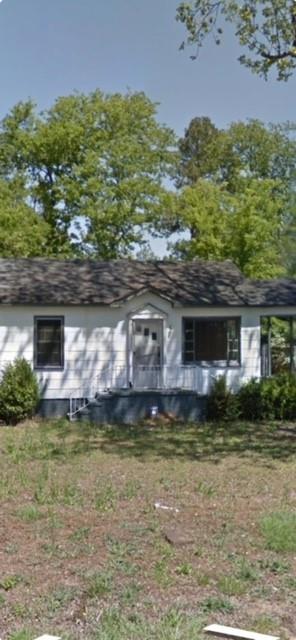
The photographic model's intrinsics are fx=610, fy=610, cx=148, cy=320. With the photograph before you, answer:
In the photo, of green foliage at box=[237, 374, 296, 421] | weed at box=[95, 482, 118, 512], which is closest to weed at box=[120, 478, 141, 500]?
weed at box=[95, 482, 118, 512]

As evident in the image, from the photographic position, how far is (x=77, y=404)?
17.2 metres

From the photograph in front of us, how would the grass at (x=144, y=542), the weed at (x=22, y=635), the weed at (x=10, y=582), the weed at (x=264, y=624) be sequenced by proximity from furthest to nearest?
the weed at (x=10, y=582), the grass at (x=144, y=542), the weed at (x=264, y=624), the weed at (x=22, y=635)

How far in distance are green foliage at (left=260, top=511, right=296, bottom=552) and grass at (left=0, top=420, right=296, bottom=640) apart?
13 mm

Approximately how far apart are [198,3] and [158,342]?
898cm

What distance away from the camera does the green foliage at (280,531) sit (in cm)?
620

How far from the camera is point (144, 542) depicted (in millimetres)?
6375

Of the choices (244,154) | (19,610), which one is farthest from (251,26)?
(244,154)

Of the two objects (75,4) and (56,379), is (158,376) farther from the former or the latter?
(75,4)

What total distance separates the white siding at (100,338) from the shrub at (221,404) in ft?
1.92

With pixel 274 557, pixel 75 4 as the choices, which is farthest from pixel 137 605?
pixel 75 4

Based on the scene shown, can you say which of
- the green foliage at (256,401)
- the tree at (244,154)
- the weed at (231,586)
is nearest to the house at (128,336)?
the green foliage at (256,401)

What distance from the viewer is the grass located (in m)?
4.57

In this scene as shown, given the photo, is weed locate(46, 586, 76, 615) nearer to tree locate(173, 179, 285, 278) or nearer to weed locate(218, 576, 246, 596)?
weed locate(218, 576, 246, 596)

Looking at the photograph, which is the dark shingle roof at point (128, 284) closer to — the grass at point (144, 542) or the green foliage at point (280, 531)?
the grass at point (144, 542)
